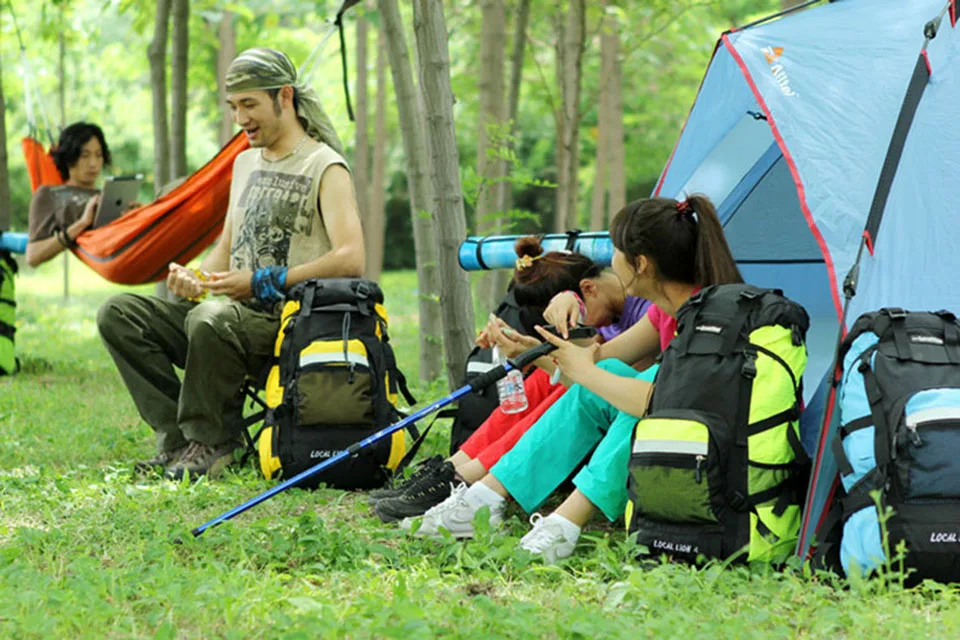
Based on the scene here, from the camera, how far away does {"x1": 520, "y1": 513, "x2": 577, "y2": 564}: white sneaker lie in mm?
2975

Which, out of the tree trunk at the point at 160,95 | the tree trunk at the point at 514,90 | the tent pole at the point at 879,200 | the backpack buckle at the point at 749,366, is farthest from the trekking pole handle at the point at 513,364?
the tree trunk at the point at 160,95

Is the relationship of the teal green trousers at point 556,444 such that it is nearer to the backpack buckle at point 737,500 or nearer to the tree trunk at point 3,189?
the backpack buckle at point 737,500

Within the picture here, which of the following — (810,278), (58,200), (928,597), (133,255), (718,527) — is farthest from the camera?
(58,200)

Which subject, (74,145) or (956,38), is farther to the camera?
(74,145)

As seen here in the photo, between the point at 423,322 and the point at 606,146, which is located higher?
the point at 606,146

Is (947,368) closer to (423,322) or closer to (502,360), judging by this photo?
(502,360)

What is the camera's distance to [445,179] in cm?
468

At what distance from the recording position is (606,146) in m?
11.1

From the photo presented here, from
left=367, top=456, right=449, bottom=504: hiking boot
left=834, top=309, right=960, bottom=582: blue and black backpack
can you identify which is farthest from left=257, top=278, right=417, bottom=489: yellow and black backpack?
left=834, top=309, right=960, bottom=582: blue and black backpack

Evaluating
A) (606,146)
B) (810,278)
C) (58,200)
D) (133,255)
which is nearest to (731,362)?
(810,278)

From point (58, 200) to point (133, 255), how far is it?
0.89 m

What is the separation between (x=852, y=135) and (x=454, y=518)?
149cm

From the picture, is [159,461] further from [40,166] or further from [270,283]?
[40,166]

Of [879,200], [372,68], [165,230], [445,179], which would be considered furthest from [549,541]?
[372,68]
